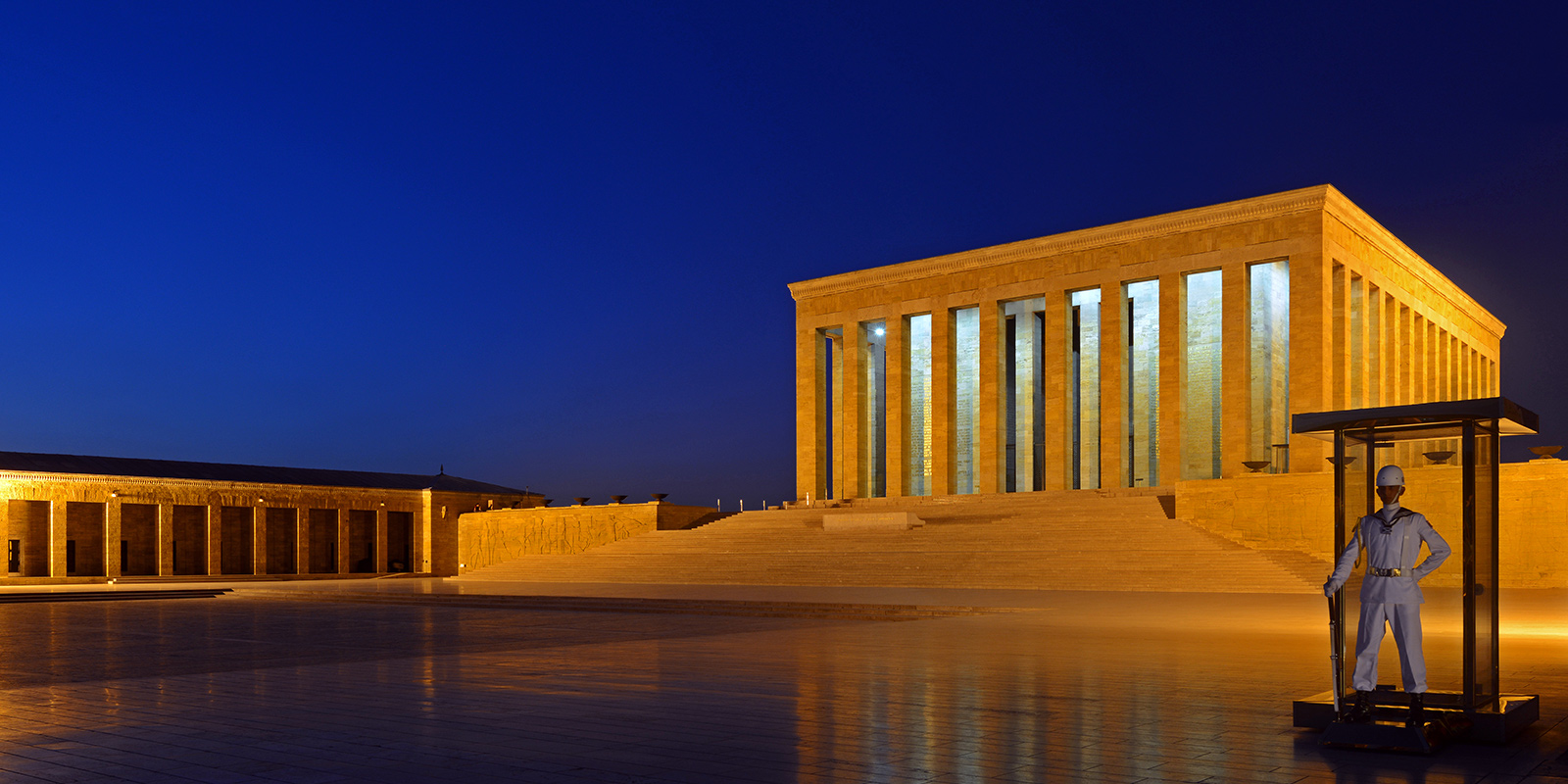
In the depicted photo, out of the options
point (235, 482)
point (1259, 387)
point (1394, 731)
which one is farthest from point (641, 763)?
point (235, 482)

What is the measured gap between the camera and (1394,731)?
20.2ft

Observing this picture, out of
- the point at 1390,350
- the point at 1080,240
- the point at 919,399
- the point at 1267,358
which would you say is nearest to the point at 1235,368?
the point at 1267,358

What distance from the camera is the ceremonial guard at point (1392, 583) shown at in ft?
20.9

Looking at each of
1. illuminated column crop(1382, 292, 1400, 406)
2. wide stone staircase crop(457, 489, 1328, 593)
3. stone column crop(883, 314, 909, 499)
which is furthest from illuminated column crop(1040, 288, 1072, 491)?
illuminated column crop(1382, 292, 1400, 406)

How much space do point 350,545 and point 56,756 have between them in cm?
4534

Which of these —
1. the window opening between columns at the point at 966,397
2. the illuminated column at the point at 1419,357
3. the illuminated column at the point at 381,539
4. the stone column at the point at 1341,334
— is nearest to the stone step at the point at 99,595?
the illuminated column at the point at 381,539

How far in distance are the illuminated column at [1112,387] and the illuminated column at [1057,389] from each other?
121cm

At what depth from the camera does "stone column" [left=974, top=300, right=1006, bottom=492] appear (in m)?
39.0

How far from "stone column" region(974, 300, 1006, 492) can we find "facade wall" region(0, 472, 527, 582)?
19821 mm

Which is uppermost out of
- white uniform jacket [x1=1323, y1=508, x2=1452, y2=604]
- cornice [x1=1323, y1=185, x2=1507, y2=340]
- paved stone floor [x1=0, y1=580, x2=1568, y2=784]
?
cornice [x1=1323, y1=185, x2=1507, y2=340]

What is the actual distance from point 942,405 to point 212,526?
2504 centimetres

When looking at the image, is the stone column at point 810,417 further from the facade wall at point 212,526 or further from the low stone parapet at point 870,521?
the facade wall at point 212,526

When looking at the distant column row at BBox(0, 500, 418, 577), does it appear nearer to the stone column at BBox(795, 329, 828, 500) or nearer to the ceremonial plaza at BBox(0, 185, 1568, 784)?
the ceremonial plaza at BBox(0, 185, 1568, 784)

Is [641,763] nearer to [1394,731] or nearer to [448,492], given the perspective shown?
[1394,731]
